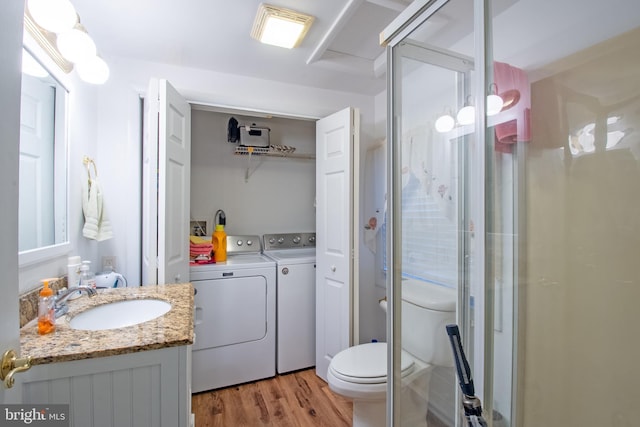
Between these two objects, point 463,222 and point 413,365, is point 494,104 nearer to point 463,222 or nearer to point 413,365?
point 463,222

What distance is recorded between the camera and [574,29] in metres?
1.08

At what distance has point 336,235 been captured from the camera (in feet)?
7.30

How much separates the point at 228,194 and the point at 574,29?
247 centimetres

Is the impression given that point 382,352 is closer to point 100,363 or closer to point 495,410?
point 495,410

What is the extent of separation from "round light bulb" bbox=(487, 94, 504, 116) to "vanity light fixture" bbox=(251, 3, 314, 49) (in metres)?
1.03

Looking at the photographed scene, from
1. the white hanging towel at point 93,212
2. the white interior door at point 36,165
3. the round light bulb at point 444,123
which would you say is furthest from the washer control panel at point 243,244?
the round light bulb at point 444,123

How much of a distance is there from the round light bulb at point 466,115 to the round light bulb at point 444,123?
1.6 inches

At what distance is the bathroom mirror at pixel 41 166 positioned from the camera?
1191mm

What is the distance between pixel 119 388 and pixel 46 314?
0.39 m

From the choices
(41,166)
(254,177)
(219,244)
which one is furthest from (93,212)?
(254,177)

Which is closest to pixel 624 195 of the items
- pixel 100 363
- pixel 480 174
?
pixel 480 174

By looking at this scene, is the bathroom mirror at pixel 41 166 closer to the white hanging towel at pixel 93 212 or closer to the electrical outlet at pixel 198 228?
the white hanging towel at pixel 93 212

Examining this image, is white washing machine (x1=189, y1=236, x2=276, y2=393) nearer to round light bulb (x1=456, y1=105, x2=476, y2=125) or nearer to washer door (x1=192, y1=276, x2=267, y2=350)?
washer door (x1=192, y1=276, x2=267, y2=350)

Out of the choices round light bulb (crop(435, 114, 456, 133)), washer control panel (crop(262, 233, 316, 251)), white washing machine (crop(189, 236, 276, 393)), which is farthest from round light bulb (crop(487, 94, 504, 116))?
washer control panel (crop(262, 233, 316, 251))
